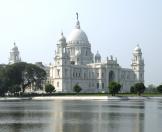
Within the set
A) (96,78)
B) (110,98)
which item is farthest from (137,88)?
(96,78)

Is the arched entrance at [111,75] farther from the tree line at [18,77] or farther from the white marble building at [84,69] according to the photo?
the tree line at [18,77]

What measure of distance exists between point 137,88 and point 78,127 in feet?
233

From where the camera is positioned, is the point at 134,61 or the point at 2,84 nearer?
the point at 2,84

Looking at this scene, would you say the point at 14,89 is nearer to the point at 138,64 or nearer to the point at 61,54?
the point at 61,54

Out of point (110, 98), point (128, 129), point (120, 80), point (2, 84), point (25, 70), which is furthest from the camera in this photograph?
point (120, 80)

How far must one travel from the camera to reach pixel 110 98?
85.8m

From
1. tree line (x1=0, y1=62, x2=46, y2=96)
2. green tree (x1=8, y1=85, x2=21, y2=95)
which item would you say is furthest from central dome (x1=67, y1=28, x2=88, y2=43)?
green tree (x1=8, y1=85, x2=21, y2=95)

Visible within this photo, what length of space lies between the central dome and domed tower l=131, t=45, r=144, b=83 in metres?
16.3

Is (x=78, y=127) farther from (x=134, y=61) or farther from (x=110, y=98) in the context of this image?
(x=134, y=61)

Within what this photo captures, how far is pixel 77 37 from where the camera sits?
14362cm

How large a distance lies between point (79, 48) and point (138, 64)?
1910 cm

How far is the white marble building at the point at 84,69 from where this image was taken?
12850 centimetres

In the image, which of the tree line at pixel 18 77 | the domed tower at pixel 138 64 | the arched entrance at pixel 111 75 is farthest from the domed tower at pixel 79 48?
the tree line at pixel 18 77

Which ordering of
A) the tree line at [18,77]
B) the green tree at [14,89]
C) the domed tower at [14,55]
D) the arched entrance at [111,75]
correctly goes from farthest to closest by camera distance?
1. the domed tower at [14,55]
2. the arched entrance at [111,75]
3. the green tree at [14,89]
4. the tree line at [18,77]
